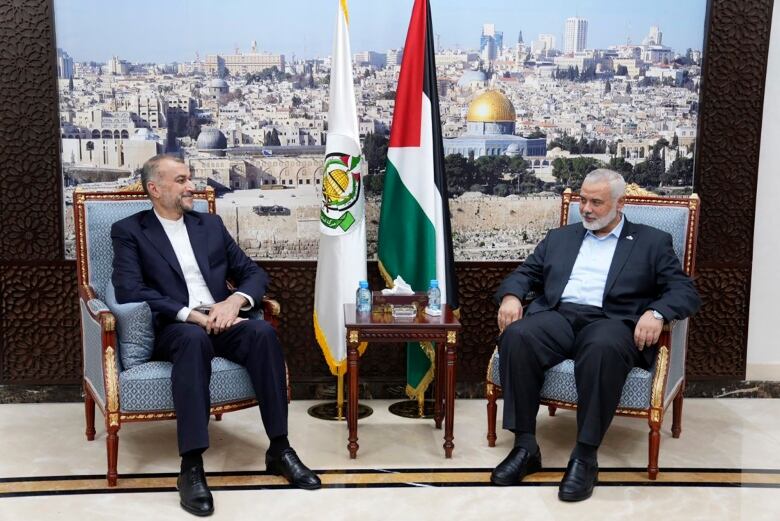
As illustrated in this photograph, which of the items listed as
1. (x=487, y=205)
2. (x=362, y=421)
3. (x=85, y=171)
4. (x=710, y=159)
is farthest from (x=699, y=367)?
(x=85, y=171)

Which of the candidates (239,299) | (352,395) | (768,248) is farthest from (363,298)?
(768,248)

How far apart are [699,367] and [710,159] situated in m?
1.04

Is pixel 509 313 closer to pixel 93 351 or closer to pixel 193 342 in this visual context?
pixel 193 342

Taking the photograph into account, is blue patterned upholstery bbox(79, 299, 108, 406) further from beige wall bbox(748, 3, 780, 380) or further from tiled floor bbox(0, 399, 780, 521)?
beige wall bbox(748, 3, 780, 380)

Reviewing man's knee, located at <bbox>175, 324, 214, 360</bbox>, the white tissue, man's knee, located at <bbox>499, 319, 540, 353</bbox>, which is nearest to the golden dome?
the white tissue

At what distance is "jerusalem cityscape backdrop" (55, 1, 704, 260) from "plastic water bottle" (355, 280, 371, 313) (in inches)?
26.8

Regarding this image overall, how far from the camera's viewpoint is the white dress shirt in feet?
11.2

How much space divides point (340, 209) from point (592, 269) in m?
1.12

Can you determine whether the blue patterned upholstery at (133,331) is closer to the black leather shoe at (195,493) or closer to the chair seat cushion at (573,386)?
the black leather shoe at (195,493)

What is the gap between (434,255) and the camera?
3.80 metres

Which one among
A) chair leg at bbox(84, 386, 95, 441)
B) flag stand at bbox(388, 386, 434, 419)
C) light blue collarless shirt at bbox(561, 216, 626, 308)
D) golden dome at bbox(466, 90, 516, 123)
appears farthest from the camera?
golden dome at bbox(466, 90, 516, 123)

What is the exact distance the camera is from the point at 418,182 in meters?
3.80

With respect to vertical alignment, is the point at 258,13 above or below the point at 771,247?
above

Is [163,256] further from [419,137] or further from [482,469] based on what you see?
[482,469]
